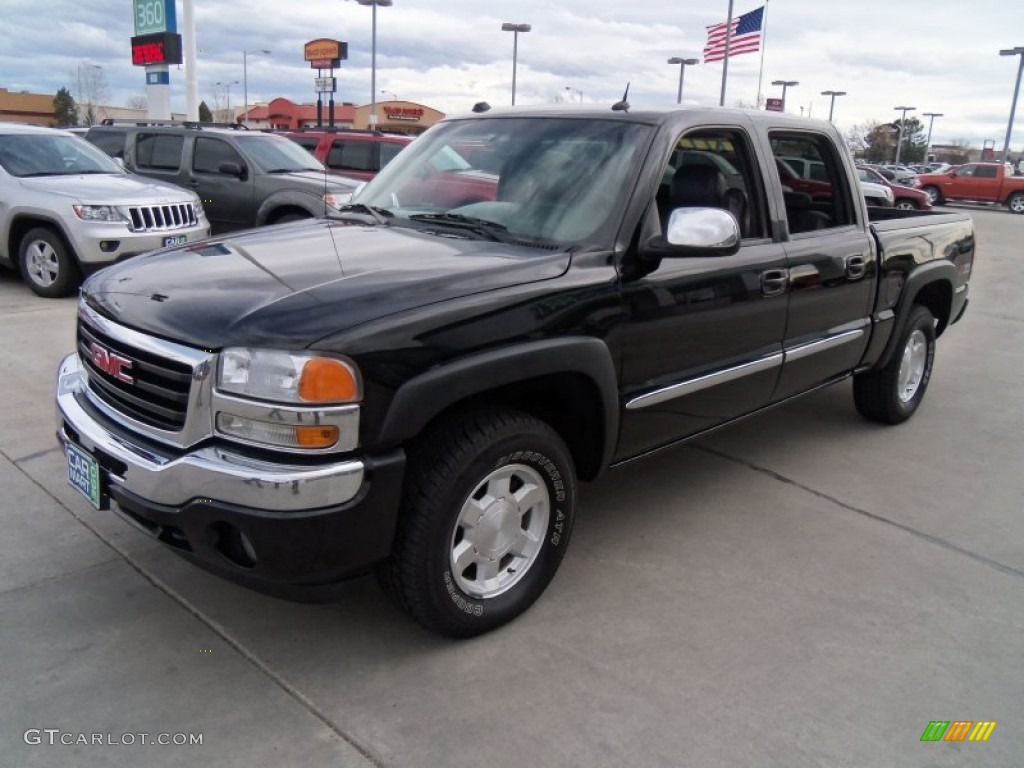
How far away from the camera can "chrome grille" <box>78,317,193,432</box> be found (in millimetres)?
2510

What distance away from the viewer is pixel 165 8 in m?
20.9

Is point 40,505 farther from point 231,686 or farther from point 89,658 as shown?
point 231,686

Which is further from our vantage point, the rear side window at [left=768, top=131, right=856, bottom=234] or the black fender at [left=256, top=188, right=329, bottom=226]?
the black fender at [left=256, top=188, right=329, bottom=226]

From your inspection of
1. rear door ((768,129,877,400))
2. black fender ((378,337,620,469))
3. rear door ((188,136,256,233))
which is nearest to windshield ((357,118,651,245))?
black fender ((378,337,620,469))

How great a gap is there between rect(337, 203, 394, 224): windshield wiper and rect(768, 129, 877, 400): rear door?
1879mm

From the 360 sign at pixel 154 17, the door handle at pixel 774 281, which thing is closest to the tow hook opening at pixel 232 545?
the door handle at pixel 774 281

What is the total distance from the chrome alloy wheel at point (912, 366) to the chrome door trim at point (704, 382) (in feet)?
6.02

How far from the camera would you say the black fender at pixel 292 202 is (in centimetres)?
976

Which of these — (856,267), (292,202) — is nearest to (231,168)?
(292,202)

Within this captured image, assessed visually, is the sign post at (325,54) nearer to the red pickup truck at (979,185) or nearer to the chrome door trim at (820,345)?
the red pickup truck at (979,185)

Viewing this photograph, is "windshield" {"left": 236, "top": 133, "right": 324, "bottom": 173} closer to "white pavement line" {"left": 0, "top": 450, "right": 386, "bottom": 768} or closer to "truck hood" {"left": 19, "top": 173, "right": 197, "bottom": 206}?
"truck hood" {"left": 19, "top": 173, "right": 197, "bottom": 206}

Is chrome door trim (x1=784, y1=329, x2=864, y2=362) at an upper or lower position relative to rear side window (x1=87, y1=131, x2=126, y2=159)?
lower

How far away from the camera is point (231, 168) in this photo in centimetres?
1003

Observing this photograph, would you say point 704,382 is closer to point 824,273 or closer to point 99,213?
point 824,273
